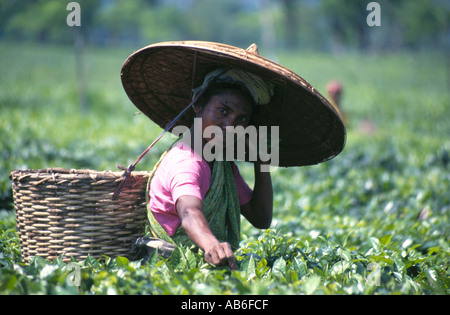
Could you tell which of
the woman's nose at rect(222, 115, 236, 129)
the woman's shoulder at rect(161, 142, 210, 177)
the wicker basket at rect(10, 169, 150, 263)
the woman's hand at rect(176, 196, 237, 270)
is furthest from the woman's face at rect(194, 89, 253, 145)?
the wicker basket at rect(10, 169, 150, 263)

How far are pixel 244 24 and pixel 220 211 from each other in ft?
242

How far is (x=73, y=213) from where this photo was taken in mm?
2336

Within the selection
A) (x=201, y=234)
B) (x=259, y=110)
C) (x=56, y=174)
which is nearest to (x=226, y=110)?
(x=259, y=110)

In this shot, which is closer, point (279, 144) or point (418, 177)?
point (279, 144)

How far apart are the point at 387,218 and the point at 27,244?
291 centimetres

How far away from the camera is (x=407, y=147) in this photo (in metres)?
8.80

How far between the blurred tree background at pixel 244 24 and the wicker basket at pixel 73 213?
524 inches

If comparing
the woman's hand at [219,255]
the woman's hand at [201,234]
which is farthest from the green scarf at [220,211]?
the woman's hand at [219,255]

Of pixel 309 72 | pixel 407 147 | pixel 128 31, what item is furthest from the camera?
pixel 128 31

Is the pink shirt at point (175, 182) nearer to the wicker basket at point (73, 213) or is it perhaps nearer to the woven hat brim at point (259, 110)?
the wicker basket at point (73, 213)

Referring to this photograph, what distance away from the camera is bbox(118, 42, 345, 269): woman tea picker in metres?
2.07

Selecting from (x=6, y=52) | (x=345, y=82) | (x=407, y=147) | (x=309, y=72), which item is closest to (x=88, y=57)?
(x=6, y=52)
